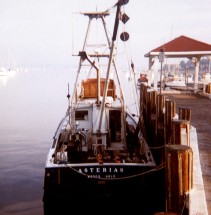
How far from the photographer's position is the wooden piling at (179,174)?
234 inches

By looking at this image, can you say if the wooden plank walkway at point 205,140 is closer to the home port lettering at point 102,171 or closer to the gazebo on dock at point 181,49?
the home port lettering at point 102,171

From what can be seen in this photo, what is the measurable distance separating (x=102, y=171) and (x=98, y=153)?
72.3 inches

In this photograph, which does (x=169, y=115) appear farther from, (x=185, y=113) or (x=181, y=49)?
(x=181, y=49)

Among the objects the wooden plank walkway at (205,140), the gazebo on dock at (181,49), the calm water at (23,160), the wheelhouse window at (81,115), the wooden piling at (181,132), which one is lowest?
the calm water at (23,160)

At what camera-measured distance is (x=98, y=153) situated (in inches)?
459

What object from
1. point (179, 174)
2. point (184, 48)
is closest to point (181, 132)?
point (179, 174)

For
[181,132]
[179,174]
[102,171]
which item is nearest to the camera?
[179,174]

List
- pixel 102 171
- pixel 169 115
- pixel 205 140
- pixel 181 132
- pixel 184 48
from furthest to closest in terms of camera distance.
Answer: pixel 184 48 < pixel 169 115 < pixel 205 140 < pixel 102 171 < pixel 181 132

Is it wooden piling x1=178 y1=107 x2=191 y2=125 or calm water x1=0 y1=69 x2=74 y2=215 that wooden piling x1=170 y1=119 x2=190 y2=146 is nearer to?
wooden piling x1=178 y1=107 x2=191 y2=125

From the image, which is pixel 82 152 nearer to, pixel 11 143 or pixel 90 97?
pixel 90 97

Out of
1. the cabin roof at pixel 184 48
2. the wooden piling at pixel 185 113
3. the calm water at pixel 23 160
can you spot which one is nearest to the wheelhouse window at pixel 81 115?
the calm water at pixel 23 160

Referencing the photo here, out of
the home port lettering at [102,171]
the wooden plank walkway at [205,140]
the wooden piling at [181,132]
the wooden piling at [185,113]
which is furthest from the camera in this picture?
the wooden piling at [185,113]

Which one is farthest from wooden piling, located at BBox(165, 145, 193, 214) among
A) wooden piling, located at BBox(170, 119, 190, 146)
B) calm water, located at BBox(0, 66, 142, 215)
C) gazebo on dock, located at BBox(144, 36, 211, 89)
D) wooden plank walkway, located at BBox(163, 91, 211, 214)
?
gazebo on dock, located at BBox(144, 36, 211, 89)

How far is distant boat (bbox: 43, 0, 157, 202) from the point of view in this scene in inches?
390
